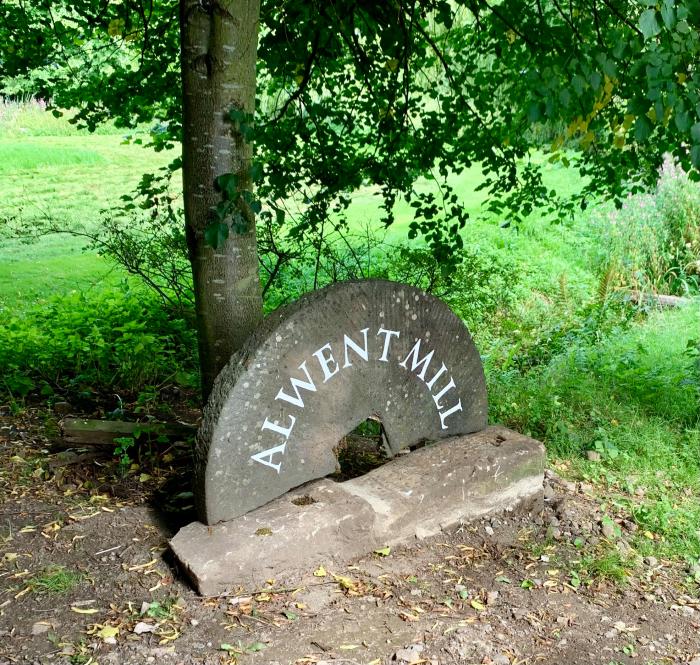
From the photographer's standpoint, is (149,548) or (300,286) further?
(300,286)

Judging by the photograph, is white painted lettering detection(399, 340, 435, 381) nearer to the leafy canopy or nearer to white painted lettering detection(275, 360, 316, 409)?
white painted lettering detection(275, 360, 316, 409)

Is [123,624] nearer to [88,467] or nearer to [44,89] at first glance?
[88,467]

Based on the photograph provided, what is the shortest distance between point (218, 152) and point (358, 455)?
1.78 m

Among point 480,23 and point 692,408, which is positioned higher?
point 480,23

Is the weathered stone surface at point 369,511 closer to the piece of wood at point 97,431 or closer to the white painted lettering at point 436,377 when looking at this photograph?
the white painted lettering at point 436,377

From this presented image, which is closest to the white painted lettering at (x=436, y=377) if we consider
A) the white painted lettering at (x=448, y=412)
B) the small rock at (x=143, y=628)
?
the white painted lettering at (x=448, y=412)

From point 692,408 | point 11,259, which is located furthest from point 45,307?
point 692,408

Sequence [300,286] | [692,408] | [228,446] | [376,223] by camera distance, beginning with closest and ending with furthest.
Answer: [228,446] → [692,408] → [300,286] → [376,223]

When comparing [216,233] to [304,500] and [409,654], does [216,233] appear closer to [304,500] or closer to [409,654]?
[304,500]

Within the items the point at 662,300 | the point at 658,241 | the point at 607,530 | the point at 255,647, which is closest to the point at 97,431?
the point at 255,647

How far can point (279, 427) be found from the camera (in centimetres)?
309

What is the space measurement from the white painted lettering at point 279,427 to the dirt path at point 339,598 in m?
0.57

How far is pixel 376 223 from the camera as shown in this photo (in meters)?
9.52

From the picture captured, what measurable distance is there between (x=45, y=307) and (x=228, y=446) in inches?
153
